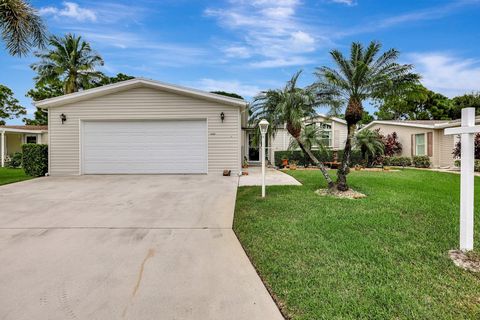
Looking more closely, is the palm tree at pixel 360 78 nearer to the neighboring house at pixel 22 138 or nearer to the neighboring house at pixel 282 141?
the neighboring house at pixel 282 141

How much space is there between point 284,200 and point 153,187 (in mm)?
4138

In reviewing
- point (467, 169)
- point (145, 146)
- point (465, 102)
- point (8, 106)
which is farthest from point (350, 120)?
point (8, 106)

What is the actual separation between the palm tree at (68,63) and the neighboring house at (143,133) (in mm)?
10752

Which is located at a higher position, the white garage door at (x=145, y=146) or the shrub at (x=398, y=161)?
the white garage door at (x=145, y=146)

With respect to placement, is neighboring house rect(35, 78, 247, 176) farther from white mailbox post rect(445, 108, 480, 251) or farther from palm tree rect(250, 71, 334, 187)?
white mailbox post rect(445, 108, 480, 251)

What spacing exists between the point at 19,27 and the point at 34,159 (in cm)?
531

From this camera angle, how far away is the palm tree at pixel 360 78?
22.6ft

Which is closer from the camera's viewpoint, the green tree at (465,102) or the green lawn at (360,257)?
the green lawn at (360,257)

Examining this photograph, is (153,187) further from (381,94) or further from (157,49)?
(157,49)

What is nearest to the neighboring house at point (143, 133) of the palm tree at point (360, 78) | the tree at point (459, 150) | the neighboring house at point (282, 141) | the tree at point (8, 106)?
the palm tree at point (360, 78)

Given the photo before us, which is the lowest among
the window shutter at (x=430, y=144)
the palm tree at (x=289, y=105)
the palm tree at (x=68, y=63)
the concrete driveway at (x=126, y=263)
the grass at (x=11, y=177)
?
the concrete driveway at (x=126, y=263)

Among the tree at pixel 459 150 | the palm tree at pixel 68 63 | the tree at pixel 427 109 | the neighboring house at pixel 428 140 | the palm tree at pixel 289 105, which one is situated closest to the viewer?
the palm tree at pixel 289 105

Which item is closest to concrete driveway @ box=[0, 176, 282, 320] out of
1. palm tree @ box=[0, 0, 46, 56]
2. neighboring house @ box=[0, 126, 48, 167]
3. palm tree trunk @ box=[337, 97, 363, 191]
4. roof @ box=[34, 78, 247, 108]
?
palm tree trunk @ box=[337, 97, 363, 191]

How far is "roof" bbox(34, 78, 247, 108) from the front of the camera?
10.9 metres
